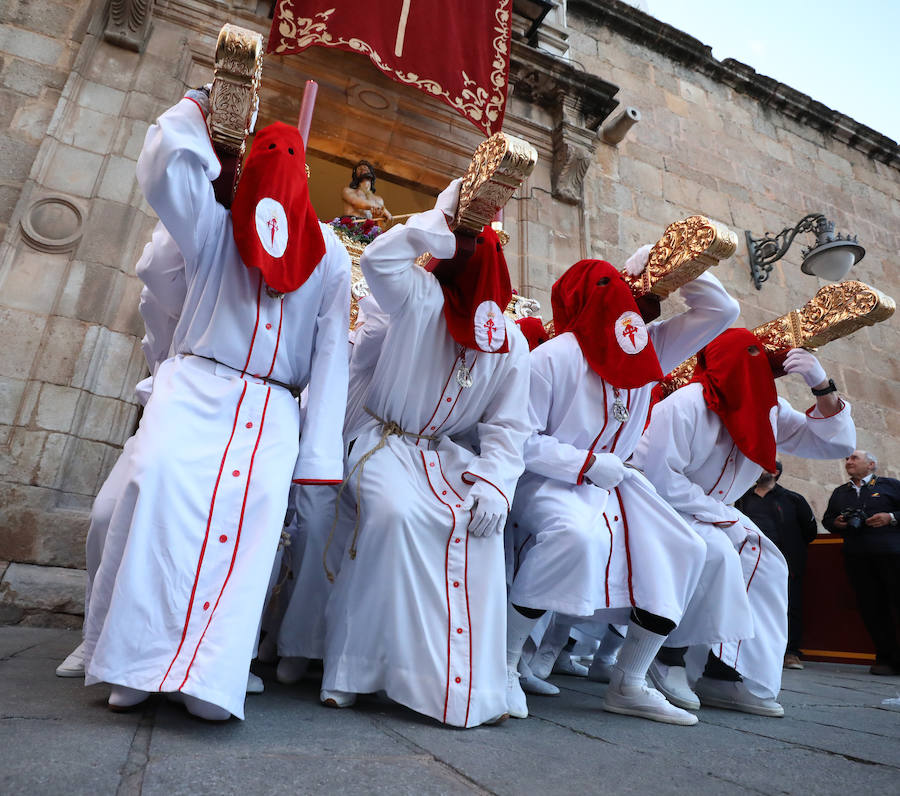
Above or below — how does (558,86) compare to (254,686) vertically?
above

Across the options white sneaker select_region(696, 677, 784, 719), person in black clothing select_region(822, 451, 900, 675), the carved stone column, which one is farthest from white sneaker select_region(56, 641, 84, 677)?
person in black clothing select_region(822, 451, 900, 675)

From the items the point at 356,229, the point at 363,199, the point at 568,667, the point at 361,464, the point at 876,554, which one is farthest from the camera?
the point at 363,199

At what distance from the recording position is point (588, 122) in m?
7.32

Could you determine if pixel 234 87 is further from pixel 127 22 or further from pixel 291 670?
pixel 127 22

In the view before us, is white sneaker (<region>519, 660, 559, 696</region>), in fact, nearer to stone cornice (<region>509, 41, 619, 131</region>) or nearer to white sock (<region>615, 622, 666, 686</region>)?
white sock (<region>615, 622, 666, 686</region>)

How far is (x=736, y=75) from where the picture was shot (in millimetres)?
9789

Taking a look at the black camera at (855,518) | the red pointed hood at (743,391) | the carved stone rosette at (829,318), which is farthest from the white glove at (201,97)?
the black camera at (855,518)

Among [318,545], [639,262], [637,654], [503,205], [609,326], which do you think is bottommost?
[637,654]

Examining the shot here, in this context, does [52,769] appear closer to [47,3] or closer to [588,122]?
[47,3]

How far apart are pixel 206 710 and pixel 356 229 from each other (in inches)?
163

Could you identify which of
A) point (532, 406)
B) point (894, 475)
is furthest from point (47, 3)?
point (894, 475)

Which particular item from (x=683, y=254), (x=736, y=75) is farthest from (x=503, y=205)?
(x=736, y=75)

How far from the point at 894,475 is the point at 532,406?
7.53 metres

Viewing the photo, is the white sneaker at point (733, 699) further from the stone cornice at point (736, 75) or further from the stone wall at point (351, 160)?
the stone cornice at point (736, 75)
